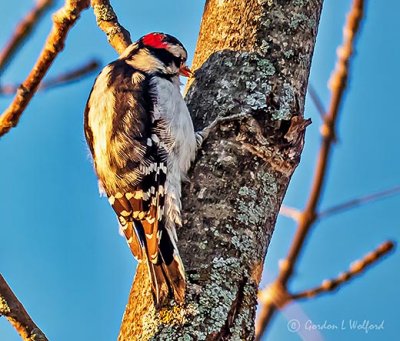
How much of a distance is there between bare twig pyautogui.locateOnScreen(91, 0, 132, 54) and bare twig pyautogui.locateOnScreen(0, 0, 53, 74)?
1.42 meters

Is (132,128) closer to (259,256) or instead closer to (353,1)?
(259,256)

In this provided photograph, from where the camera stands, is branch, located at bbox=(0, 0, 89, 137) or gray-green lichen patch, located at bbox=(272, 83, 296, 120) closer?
branch, located at bbox=(0, 0, 89, 137)

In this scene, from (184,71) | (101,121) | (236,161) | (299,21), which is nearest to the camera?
(236,161)

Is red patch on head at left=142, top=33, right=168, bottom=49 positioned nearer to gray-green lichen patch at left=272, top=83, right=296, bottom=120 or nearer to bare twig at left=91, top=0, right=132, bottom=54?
bare twig at left=91, top=0, right=132, bottom=54

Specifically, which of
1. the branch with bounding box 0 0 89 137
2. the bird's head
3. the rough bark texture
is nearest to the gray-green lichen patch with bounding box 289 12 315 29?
the rough bark texture

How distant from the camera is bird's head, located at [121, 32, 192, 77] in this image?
2971mm

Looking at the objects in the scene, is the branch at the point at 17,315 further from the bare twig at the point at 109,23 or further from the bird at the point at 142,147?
the bare twig at the point at 109,23

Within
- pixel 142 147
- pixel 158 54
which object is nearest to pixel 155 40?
pixel 158 54

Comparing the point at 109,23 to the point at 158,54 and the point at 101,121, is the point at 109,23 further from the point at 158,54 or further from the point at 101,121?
the point at 101,121

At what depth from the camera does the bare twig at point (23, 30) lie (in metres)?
1.51

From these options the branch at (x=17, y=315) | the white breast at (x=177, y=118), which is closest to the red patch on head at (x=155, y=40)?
the white breast at (x=177, y=118)

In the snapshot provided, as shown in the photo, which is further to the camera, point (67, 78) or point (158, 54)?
point (158, 54)

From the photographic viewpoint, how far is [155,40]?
3.11m

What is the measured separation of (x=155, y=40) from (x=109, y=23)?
198 millimetres
